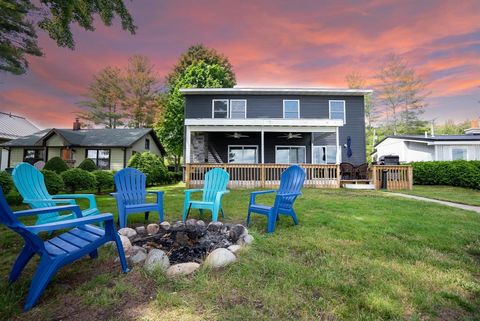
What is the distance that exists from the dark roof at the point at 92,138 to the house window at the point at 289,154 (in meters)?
11.3

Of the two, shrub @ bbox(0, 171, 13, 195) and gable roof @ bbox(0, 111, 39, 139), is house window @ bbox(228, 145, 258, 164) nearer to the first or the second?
shrub @ bbox(0, 171, 13, 195)

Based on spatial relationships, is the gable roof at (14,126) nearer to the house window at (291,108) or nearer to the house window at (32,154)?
the house window at (32,154)

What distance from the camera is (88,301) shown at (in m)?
1.83

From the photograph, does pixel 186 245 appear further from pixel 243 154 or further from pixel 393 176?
pixel 243 154

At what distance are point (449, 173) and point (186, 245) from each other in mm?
15089

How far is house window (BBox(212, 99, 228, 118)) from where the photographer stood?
14758 millimetres

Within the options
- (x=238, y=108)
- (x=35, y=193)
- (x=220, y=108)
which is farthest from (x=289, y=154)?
(x=35, y=193)

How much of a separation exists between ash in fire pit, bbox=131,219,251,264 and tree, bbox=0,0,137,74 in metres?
5.44

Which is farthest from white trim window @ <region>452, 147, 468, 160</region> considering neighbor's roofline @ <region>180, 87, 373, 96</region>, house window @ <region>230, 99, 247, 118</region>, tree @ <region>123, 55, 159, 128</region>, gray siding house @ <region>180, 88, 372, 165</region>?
tree @ <region>123, 55, 159, 128</region>

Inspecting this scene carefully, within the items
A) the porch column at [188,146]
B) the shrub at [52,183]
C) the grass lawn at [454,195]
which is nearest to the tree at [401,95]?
the grass lawn at [454,195]

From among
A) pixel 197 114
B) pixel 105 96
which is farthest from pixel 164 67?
pixel 197 114

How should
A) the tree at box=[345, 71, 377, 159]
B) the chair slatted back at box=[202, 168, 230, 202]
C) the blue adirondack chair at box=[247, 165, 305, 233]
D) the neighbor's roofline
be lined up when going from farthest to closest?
the tree at box=[345, 71, 377, 159]
the neighbor's roofline
the chair slatted back at box=[202, 168, 230, 202]
the blue adirondack chair at box=[247, 165, 305, 233]

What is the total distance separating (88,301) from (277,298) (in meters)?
1.48

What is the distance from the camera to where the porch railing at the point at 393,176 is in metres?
10.6
